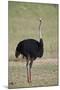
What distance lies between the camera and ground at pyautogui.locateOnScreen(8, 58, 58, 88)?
1.99 m

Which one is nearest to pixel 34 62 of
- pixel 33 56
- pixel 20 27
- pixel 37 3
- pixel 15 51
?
pixel 33 56

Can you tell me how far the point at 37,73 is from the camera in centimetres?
205

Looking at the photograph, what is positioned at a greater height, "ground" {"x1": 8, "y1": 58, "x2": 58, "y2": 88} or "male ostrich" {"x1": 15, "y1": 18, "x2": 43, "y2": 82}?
"male ostrich" {"x1": 15, "y1": 18, "x2": 43, "y2": 82}

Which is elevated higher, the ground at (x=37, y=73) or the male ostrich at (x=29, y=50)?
the male ostrich at (x=29, y=50)

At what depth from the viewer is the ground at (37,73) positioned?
1986 mm

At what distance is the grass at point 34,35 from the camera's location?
78.5 inches

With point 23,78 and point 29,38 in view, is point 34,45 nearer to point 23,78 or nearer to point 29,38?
point 29,38

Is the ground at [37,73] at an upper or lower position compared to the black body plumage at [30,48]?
lower

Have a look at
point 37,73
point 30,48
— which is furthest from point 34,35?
point 37,73

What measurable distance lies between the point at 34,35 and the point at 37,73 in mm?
347

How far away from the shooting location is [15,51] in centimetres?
200

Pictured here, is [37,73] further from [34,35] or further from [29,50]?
[34,35]

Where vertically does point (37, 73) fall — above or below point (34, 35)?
below

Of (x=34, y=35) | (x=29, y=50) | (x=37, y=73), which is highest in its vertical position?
(x=34, y=35)
